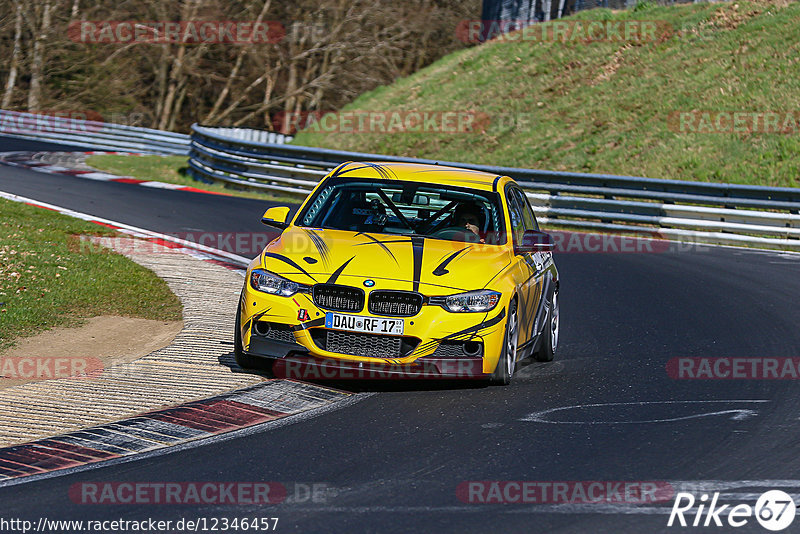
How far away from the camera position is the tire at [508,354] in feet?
26.0

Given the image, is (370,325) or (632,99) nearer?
(370,325)

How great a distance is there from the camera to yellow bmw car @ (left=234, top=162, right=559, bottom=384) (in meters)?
7.64

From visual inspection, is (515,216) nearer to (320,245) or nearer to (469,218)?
(469,218)

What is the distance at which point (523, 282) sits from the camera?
8531 mm

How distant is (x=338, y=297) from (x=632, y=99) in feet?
74.3
